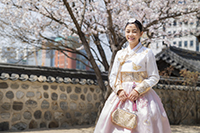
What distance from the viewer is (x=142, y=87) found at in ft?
8.57

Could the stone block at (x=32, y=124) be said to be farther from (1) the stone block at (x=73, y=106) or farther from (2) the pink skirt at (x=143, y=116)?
(2) the pink skirt at (x=143, y=116)

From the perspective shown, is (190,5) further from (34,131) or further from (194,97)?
(34,131)

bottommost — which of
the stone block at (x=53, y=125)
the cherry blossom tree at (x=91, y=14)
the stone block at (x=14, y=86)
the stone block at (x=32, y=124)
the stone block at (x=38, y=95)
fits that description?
the stone block at (x=53, y=125)

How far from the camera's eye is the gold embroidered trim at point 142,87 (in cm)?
260

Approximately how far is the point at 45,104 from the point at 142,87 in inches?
178

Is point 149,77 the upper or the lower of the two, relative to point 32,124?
upper

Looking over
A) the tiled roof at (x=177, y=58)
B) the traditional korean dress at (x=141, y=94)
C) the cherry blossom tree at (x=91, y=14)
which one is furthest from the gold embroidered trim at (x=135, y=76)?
the tiled roof at (x=177, y=58)

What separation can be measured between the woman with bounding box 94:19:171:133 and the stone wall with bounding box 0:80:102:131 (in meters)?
4.01

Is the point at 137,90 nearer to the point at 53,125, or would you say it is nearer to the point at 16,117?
the point at 16,117

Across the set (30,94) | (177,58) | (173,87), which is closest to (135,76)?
(30,94)

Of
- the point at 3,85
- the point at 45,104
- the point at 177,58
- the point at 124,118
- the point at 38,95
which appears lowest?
the point at 45,104

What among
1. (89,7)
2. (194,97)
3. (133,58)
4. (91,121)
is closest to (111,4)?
(89,7)

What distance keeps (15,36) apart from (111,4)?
407 cm

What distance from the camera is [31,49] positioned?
29.8 ft
